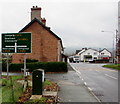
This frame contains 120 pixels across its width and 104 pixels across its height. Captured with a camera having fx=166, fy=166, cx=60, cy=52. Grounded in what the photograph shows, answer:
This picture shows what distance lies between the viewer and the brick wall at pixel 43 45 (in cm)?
2544

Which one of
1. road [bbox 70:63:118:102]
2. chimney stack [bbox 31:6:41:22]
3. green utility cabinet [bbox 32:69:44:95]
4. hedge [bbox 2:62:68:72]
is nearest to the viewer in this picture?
green utility cabinet [bbox 32:69:44:95]

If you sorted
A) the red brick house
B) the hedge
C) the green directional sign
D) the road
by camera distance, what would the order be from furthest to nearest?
the red brick house
the hedge
the green directional sign
the road

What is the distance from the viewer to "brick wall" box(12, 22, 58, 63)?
25438mm

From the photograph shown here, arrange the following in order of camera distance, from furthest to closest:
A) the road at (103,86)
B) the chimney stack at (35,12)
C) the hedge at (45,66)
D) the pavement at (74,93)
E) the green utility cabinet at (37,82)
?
the chimney stack at (35,12)
the hedge at (45,66)
the road at (103,86)
the pavement at (74,93)
the green utility cabinet at (37,82)

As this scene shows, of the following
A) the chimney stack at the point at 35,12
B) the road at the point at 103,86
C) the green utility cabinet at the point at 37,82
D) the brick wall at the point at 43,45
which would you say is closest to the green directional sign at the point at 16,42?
the green utility cabinet at the point at 37,82

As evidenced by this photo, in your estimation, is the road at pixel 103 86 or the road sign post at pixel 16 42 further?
the road sign post at pixel 16 42

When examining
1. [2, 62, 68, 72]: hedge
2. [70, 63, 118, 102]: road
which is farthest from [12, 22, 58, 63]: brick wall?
[70, 63, 118, 102]: road

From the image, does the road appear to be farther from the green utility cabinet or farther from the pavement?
the green utility cabinet

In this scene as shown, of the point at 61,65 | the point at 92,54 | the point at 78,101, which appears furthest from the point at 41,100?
the point at 92,54

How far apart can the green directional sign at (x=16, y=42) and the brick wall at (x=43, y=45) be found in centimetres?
1462

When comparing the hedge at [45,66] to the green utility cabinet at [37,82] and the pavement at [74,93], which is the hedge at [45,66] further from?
the green utility cabinet at [37,82]

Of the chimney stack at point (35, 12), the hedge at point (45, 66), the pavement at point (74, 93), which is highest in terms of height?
the chimney stack at point (35, 12)

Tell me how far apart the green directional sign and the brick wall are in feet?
48.0

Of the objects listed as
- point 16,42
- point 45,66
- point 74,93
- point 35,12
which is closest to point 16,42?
point 16,42
